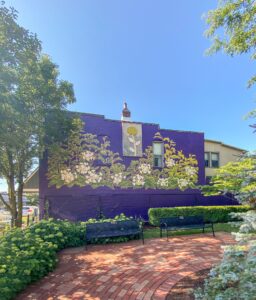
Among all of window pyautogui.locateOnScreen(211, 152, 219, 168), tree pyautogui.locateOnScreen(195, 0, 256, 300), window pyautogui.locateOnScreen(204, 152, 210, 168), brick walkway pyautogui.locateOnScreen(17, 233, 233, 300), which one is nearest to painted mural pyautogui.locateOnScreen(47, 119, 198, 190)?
window pyautogui.locateOnScreen(204, 152, 210, 168)

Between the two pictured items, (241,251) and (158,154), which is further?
(158,154)

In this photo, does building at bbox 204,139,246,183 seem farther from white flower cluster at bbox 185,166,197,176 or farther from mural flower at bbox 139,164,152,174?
mural flower at bbox 139,164,152,174

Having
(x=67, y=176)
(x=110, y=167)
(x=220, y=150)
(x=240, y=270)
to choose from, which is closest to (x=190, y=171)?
(x=110, y=167)

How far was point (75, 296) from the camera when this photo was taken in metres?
4.73

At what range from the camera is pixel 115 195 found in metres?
15.1

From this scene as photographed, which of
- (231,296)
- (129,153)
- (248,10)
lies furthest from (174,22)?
(231,296)

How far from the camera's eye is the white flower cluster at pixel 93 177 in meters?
14.5

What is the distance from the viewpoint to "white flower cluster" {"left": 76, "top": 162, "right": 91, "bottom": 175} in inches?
566

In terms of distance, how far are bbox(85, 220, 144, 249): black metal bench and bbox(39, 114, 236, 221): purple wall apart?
18.3 ft

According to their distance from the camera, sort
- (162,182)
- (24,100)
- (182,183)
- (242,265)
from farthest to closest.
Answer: (182,183) < (162,182) < (24,100) < (242,265)

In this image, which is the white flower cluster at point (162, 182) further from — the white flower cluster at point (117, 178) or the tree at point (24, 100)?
the tree at point (24, 100)

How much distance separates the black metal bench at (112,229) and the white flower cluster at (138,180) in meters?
6.08

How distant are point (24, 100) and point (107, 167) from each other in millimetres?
6866

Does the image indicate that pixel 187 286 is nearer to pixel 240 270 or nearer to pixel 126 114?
pixel 240 270
